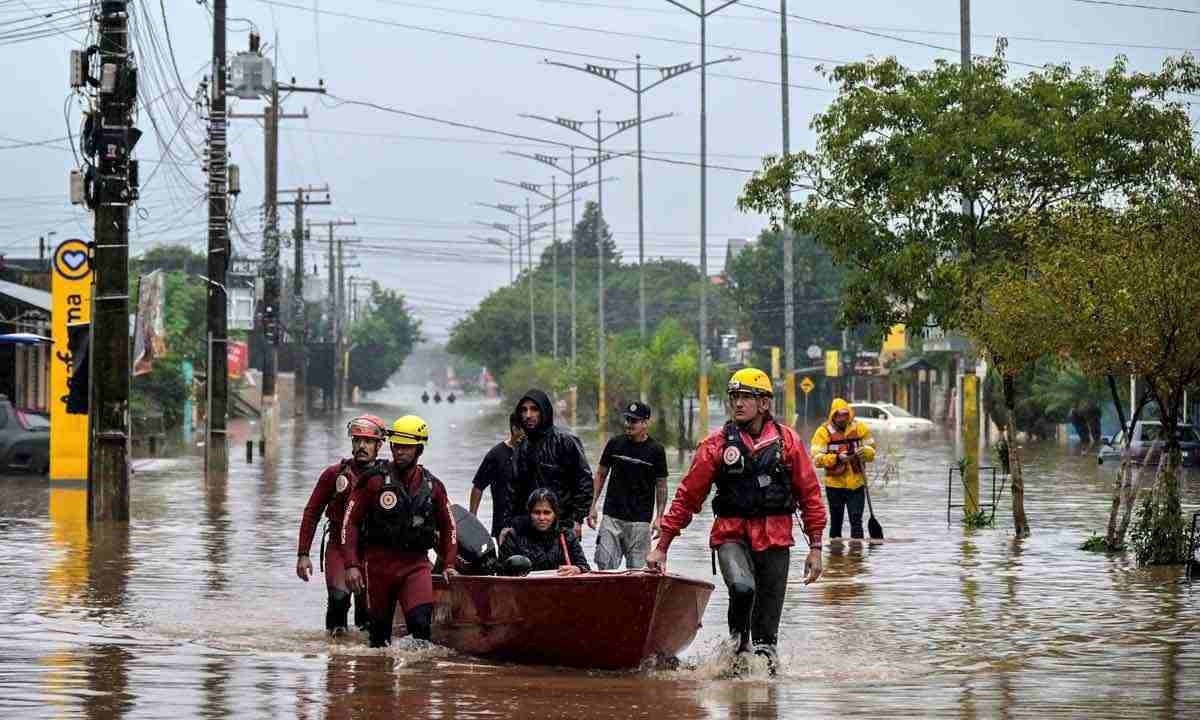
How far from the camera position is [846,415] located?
74.5 ft

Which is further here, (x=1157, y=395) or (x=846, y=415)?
(x=846, y=415)

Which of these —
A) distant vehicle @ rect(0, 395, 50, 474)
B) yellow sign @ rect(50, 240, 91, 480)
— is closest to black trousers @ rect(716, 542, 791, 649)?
yellow sign @ rect(50, 240, 91, 480)

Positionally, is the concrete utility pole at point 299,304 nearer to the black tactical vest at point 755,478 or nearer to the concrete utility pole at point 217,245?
the concrete utility pole at point 217,245

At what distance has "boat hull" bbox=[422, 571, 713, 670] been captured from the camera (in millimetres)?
12305

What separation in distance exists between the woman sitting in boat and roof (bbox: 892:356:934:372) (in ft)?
276

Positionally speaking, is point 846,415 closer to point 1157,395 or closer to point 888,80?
point 1157,395

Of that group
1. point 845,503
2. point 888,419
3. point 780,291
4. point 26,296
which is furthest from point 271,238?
point 780,291

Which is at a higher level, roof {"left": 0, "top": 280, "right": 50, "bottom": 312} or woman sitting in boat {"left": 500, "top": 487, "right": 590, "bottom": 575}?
roof {"left": 0, "top": 280, "right": 50, "bottom": 312}

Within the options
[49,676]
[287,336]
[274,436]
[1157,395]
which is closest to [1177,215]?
[1157,395]

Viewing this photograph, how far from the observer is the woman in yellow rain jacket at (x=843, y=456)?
2250cm

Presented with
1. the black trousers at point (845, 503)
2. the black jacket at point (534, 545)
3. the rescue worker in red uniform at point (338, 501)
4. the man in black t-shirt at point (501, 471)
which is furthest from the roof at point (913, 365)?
the rescue worker in red uniform at point (338, 501)

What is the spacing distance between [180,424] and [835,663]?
60400 millimetres

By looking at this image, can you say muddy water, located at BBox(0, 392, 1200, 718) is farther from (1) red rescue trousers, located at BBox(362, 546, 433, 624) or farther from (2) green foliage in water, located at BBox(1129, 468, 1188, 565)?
(1) red rescue trousers, located at BBox(362, 546, 433, 624)

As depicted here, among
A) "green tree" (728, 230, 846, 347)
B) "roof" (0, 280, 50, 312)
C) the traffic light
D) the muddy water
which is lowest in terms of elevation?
the muddy water
